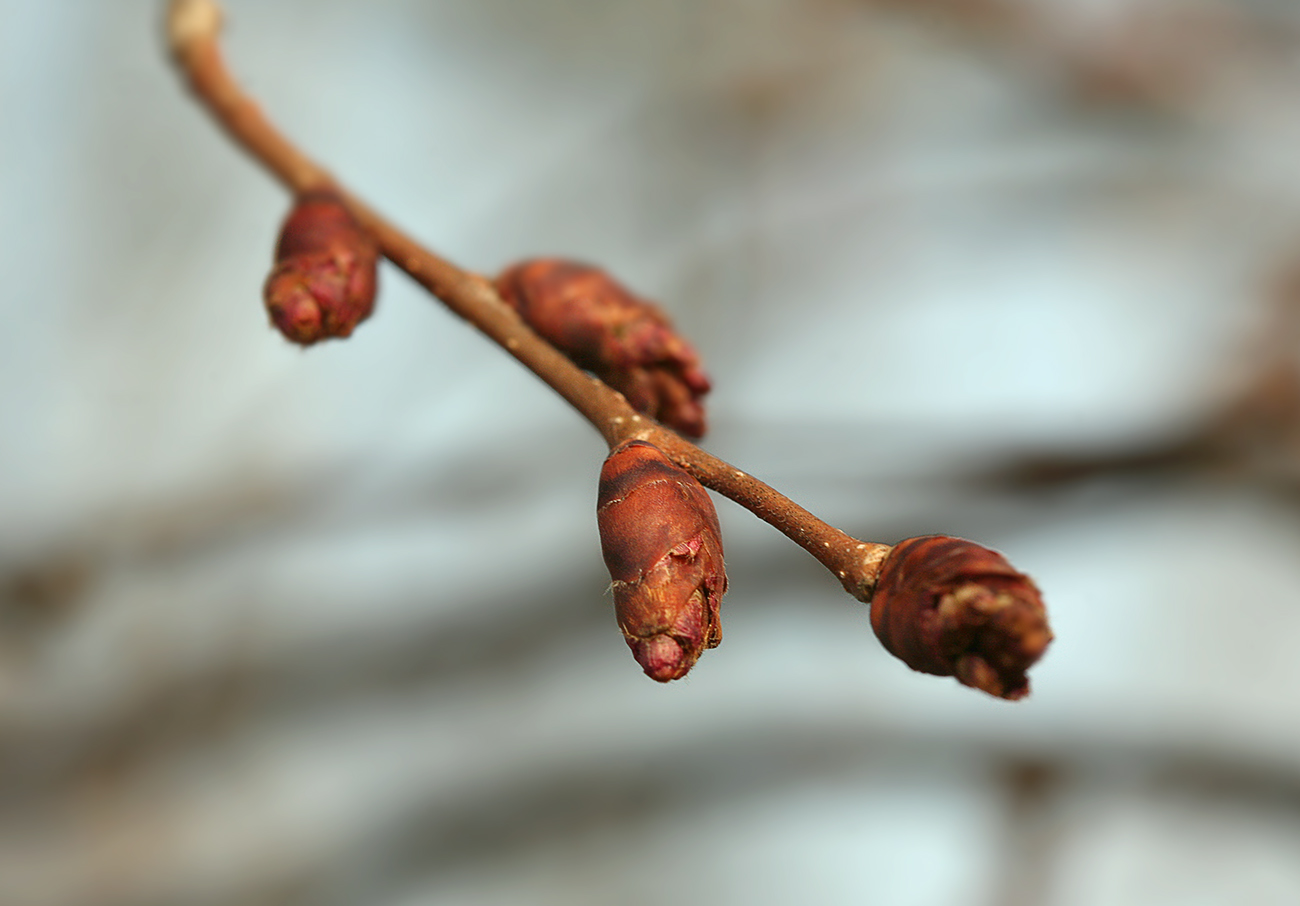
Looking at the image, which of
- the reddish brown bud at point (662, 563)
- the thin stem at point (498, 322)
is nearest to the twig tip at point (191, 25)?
the thin stem at point (498, 322)

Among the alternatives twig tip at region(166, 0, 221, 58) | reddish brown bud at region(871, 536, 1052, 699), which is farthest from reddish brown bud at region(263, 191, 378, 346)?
twig tip at region(166, 0, 221, 58)

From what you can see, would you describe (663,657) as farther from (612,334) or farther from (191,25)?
(191,25)

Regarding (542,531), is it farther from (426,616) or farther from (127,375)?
(127,375)

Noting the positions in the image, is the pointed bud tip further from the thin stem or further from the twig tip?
the twig tip

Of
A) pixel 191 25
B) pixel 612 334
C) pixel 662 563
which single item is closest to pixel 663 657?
pixel 662 563

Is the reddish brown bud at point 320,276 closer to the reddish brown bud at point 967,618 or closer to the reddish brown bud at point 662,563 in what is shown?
the reddish brown bud at point 662,563

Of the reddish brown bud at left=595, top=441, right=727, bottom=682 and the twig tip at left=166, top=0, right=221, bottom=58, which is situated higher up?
the twig tip at left=166, top=0, right=221, bottom=58
